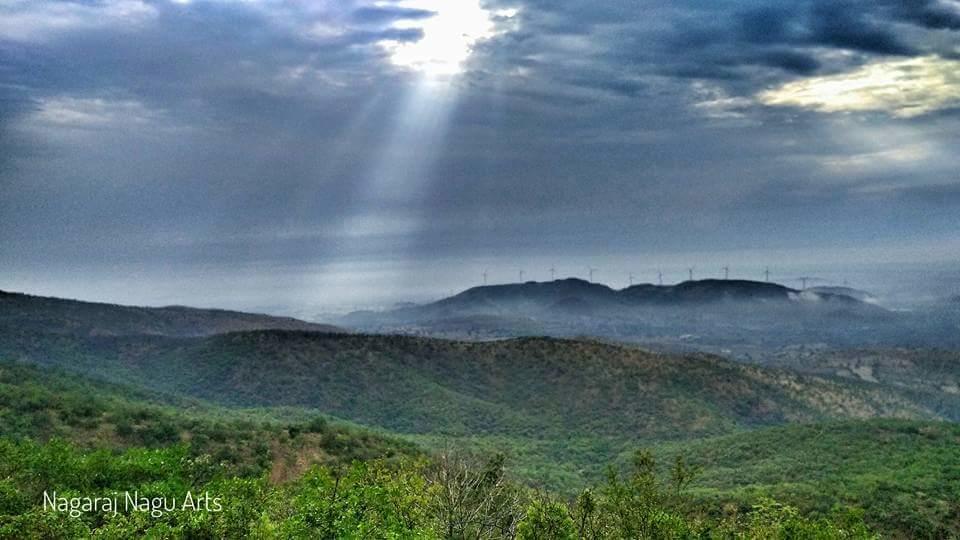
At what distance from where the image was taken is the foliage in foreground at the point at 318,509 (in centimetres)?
2634

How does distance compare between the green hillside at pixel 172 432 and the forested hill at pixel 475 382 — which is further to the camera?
the forested hill at pixel 475 382

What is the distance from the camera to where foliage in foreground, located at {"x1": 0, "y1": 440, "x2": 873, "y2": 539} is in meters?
26.3

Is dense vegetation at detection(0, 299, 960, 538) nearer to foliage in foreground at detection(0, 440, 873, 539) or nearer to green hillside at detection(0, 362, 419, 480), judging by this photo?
foliage in foreground at detection(0, 440, 873, 539)

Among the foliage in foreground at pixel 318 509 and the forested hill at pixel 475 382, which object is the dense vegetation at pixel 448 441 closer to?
the foliage in foreground at pixel 318 509

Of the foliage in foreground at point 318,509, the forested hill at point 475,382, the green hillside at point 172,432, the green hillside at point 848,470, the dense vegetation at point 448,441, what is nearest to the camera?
the foliage in foreground at point 318,509

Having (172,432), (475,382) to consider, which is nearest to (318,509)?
(172,432)

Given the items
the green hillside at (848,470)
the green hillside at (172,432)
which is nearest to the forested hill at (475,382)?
the green hillside at (848,470)

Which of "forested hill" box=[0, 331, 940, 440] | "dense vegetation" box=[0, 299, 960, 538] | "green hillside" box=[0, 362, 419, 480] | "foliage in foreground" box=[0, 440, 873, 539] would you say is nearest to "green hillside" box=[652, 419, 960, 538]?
"dense vegetation" box=[0, 299, 960, 538]

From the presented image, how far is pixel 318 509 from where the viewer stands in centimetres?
3123

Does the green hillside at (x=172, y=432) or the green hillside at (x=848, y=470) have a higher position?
the green hillside at (x=172, y=432)

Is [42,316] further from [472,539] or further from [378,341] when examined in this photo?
[472,539]

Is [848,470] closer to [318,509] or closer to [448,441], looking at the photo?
[448,441]

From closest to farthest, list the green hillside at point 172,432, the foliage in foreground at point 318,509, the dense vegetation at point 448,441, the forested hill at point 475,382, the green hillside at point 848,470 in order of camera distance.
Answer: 1. the foliage in foreground at point 318,509
2. the dense vegetation at point 448,441
3. the green hillside at point 848,470
4. the green hillside at point 172,432
5. the forested hill at point 475,382

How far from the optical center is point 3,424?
206ft
